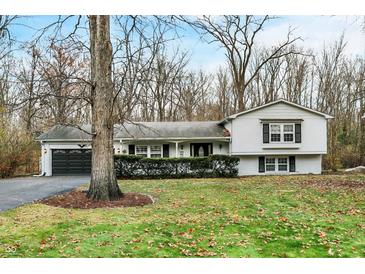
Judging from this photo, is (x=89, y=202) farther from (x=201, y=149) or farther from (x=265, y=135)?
(x=265, y=135)

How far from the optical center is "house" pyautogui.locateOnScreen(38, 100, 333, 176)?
14.3 metres

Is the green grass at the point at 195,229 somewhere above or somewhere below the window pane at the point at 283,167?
below

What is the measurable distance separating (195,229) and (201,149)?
410 inches

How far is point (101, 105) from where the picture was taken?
22.8ft

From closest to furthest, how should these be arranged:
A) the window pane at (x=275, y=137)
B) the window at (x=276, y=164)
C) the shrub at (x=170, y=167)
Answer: the shrub at (x=170, y=167) < the window pane at (x=275, y=137) < the window at (x=276, y=164)

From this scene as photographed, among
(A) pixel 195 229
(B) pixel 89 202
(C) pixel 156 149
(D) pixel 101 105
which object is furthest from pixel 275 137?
(A) pixel 195 229

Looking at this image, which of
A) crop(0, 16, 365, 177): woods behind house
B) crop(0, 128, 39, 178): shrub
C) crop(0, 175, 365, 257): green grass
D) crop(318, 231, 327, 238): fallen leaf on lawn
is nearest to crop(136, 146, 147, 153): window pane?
crop(0, 16, 365, 177): woods behind house

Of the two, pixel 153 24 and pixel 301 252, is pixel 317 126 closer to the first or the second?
pixel 153 24

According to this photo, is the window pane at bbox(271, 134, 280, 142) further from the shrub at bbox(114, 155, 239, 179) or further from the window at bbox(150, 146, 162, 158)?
the window at bbox(150, 146, 162, 158)

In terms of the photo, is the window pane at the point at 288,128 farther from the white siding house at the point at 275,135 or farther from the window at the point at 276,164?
the window at the point at 276,164

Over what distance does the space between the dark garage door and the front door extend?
4376 millimetres

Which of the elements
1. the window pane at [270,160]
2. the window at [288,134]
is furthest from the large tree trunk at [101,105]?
the window at [288,134]

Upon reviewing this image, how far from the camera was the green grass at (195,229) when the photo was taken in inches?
161
